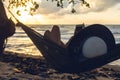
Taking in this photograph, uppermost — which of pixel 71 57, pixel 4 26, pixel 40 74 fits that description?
pixel 4 26

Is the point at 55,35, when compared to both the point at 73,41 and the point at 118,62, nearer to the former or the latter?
the point at 73,41

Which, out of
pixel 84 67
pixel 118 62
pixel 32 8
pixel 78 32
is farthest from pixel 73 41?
pixel 118 62

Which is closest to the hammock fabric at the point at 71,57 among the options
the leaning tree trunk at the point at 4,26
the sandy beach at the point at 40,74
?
the sandy beach at the point at 40,74

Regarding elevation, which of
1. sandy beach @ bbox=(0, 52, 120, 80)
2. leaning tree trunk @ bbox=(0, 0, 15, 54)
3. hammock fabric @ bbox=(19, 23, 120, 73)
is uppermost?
leaning tree trunk @ bbox=(0, 0, 15, 54)

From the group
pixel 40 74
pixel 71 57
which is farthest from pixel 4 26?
pixel 71 57

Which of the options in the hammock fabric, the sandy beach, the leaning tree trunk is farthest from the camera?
the leaning tree trunk

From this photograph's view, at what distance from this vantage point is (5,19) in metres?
8.92

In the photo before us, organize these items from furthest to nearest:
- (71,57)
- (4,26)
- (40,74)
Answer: (40,74), (4,26), (71,57)

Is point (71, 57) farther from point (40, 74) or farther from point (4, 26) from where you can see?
point (4, 26)

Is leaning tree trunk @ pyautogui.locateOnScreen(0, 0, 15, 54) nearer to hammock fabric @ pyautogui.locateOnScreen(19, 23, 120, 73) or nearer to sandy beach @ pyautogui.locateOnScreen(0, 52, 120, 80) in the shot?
sandy beach @ pyautogui.locateOnScreen(0, 52, 120, 80)

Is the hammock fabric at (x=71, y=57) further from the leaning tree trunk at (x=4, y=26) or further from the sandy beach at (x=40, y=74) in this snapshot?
the leaning tree trunk at (x=4, y=26)

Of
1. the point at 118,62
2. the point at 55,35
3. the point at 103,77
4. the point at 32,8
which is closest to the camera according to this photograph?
the point at 55,35

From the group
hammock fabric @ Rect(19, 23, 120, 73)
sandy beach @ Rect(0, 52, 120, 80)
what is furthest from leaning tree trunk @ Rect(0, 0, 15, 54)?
hammock fabric @ Rect(19, 23, 120, 73)

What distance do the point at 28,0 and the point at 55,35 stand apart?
3.12m
